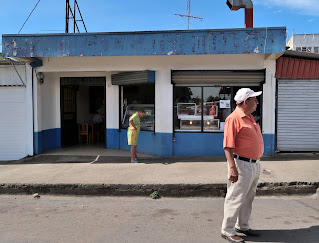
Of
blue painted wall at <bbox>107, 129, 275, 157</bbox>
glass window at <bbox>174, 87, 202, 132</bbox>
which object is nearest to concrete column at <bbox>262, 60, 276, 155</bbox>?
blue painted wall at <bbox>107, 129, 275, 157</bbox>

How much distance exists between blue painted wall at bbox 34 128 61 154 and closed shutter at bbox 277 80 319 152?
7443 millimetres

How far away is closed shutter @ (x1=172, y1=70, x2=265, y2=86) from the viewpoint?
8.00 meters

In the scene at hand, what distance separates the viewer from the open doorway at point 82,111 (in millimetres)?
9984

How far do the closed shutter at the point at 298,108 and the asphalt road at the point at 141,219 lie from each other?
3.23m

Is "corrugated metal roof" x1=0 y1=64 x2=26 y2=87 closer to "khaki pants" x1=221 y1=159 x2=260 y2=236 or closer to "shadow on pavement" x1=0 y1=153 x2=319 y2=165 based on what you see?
"shadow on pavement" x1=0 y1=153 x2=319 y2=165

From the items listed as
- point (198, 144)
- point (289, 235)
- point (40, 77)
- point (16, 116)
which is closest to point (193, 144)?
point (198, 144)

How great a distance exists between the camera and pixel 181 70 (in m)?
8.16

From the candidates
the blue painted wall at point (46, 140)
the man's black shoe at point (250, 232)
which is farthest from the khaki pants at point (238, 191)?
the blue painted wall at point (46, 140)

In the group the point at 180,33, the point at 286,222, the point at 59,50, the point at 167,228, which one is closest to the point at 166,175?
the point at 167,228

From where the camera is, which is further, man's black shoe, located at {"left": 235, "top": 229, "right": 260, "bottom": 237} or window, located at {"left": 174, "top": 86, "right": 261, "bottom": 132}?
window, located at {"left": 174, "top": 86, "right": 261, "bottom": 132}

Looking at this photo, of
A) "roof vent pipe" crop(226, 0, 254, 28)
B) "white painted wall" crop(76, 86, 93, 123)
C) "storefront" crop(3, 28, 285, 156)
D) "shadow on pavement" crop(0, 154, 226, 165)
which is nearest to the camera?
"storefront" crop(3, 28, 285, 156)

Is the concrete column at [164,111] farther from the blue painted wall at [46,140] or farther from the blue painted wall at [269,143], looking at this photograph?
the blue painted wall at [46,140]

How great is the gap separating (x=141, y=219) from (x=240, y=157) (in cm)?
191

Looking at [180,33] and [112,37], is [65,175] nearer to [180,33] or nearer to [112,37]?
[112,37]
